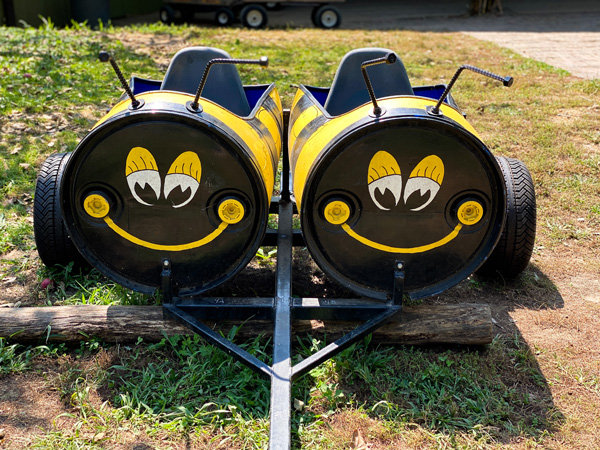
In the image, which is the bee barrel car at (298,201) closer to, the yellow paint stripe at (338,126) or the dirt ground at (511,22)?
the yellow paint stripe at (338,126)

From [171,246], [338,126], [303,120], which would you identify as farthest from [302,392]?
[303,120]

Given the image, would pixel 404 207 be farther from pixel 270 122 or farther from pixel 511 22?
pixel 511 22

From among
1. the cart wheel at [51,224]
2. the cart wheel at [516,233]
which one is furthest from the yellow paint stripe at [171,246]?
the cart wheel at [516,233]

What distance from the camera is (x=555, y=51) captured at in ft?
34.0

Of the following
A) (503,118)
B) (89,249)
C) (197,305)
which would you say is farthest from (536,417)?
(503,118)

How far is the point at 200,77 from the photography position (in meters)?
4.00

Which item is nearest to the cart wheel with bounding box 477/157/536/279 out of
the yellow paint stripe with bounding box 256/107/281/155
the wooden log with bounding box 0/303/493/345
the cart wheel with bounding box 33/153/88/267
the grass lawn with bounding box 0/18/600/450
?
the grass lawn with bounding box 0/18/600/450

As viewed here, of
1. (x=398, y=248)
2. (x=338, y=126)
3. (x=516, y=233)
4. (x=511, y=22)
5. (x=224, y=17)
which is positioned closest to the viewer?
(x=338, y=126)

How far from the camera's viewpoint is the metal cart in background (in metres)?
12.5

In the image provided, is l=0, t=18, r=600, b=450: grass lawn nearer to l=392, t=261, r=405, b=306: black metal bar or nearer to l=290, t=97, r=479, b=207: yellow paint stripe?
l=392, t=261, r=405, b=306: black metal bar

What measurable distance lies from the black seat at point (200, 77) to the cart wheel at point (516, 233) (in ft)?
5.76

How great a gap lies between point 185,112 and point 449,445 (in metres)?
1.84

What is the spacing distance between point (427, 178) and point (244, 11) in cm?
1039

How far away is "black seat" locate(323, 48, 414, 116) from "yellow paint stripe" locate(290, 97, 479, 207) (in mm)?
835
